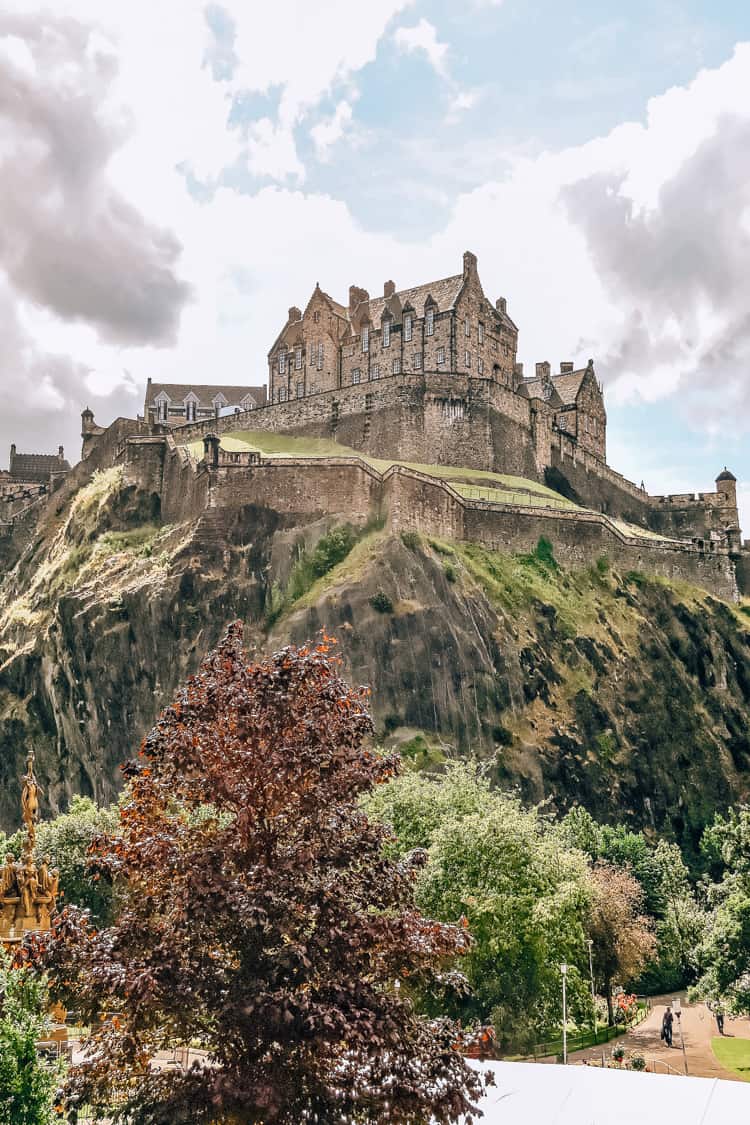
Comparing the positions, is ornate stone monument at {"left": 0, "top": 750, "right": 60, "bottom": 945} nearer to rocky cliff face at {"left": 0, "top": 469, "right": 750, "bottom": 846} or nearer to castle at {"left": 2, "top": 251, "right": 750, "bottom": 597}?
rocky cliff face at {"left": 0, "top": 469, "right": 750, "bottom": 846}

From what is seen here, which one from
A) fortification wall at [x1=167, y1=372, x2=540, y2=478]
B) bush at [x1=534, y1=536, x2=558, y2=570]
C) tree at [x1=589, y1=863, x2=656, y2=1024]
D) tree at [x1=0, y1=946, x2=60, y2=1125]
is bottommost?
tree at [x1=589, y1=863, x2=656, y2=1024]

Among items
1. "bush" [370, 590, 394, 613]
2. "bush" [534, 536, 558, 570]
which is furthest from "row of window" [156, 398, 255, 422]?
"bush" [370, 590, 394, 613]

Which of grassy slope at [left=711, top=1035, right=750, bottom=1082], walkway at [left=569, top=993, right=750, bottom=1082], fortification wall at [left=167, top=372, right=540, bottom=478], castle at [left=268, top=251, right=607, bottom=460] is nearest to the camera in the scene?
grassy slope at [left=711, top=1035, right=750, bottom=1082]

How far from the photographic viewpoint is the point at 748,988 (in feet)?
134

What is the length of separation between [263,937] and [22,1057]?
16.3ft

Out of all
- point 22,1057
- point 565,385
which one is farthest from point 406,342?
point 22,1057

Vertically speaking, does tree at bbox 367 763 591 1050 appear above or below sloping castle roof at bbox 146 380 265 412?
below

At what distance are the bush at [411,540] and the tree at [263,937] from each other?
5039cm

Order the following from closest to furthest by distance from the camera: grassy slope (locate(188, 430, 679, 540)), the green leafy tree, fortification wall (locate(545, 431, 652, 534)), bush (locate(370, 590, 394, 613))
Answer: the green leafy tree → bush (locate(370, 590, 394, 613)) → grassy slope (locate(188, 430, 679, 540)) → fortification wall (locate(545, 431, 652, 534))

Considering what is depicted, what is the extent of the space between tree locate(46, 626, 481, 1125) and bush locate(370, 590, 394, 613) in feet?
157

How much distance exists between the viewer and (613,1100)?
82.1ft

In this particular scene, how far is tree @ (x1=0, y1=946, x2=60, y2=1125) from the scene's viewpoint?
1889 centimetres

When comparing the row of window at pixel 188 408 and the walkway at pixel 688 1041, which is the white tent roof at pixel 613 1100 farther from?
the row of window at pixel 188 408

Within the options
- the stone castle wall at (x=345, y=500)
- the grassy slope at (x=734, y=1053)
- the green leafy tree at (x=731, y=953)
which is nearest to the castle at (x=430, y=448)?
the stone castle wall at (x=345, y=500)
